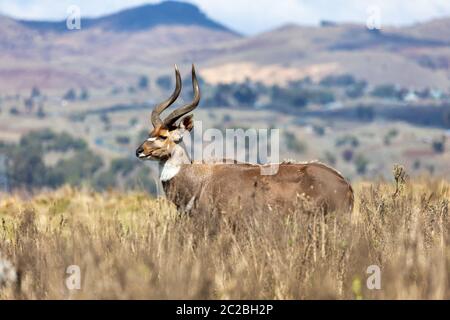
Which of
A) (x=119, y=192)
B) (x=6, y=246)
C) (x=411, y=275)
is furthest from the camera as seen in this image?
(x=119, y=192)

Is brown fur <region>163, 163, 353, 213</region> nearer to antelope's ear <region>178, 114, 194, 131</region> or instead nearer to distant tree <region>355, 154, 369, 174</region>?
antelope's ear <region>178, 114, 194, 131</region>

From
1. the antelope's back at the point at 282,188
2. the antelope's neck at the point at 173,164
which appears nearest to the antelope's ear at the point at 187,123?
the antelope's neck at the point at 173,164

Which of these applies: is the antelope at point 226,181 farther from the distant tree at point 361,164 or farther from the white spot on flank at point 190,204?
the distant tree at point 361,164

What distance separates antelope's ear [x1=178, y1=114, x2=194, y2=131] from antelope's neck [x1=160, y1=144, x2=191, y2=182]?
28 centimetres

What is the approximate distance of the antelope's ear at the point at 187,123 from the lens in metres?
14.9

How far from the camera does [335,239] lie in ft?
36.6

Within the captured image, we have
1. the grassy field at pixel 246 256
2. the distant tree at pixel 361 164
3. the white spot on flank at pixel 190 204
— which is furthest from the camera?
the distant tree at pixel 361 164

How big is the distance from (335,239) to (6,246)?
396 centimetres

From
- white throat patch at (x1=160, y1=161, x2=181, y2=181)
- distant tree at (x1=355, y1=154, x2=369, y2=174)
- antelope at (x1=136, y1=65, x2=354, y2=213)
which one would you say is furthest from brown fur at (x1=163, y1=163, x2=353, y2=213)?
distant tree at (x1=355, y1=154, x2=369, y2=174)

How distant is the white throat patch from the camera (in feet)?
48.9

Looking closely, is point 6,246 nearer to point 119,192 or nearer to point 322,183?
point 322,183

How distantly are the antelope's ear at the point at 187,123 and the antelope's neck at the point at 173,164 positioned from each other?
0.93 feet

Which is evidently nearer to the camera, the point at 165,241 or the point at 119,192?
the point at 165,241
